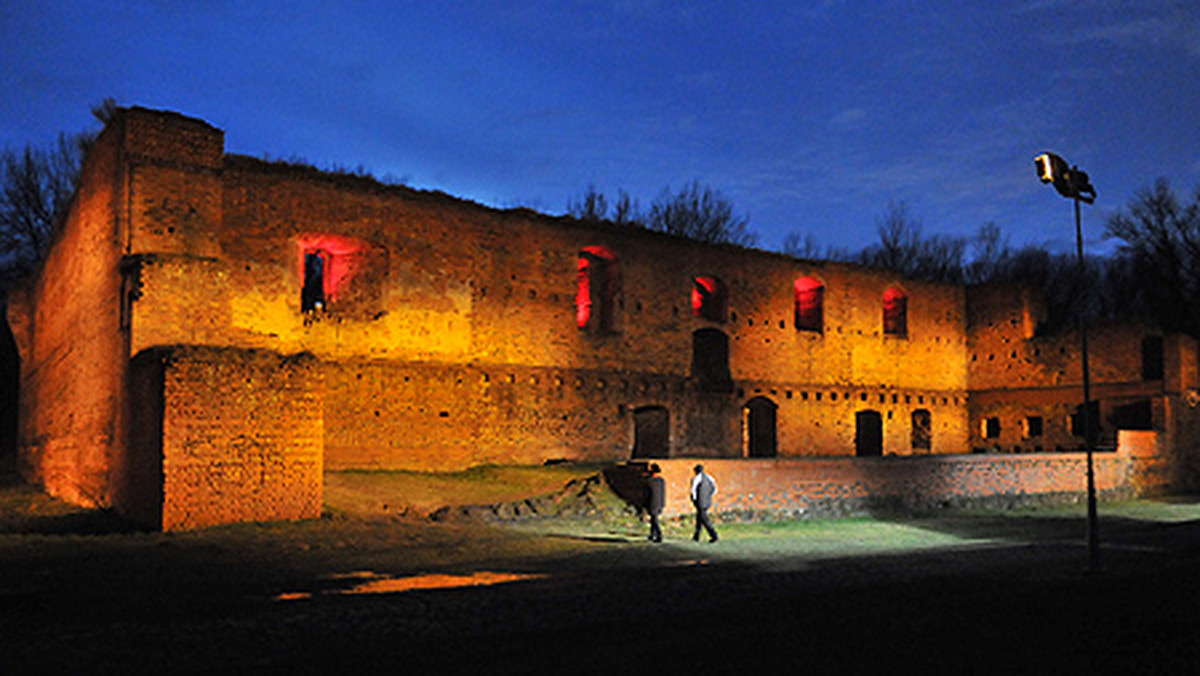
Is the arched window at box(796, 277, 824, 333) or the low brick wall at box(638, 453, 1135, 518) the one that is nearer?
the low brick wall at box(638, 453, 1135, 518)

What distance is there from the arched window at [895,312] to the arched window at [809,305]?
129 inches

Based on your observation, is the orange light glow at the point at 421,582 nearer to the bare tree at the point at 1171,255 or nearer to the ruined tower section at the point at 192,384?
the ruined tower section at the point at 192,384

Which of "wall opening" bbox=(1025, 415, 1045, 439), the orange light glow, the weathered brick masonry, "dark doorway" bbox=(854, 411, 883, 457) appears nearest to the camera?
the orange light glow

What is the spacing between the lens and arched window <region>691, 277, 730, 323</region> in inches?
972

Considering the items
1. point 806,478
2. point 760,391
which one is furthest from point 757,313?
point 806,478

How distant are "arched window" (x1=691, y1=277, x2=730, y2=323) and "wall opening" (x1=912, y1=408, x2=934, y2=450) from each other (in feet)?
27.8

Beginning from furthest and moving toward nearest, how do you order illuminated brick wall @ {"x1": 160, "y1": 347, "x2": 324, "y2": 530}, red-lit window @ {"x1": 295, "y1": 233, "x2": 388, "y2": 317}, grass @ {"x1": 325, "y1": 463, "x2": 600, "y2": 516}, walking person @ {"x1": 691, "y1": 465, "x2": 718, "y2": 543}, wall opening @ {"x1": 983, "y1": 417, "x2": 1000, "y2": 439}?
1. wall opening @ {"x1": 983, "y1": 417, "x2": 1000, "y2": 439}
2. red-lit window @ {"x1": 295, "y1": 233, "x2": 388, "y2": 317}
3. grass @ {"x1": 325, "y1": 463, "x2": 600, "y2": 516}
4. walking person @ {"x1": 691, "y1": 465, "x2": 718, "y2": 543}
5. illuminated brick wall @ {"x1": 160, "y1": 347, "x2": 324, "y2": 530}

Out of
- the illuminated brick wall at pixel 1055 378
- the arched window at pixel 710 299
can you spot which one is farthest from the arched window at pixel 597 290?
the illuminated brick wall at pixel 1055 378

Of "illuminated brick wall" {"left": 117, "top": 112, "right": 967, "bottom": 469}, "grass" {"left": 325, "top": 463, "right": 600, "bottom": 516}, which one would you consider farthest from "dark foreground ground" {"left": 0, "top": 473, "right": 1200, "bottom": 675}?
"illuminated brick wall" {"left": 117, "top": 112, "right": 967, "bottom": 469}

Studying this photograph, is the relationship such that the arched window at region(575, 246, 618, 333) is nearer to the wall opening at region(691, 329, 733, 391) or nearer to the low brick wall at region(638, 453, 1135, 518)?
the wall opening at region(691, 329, 733, 391)

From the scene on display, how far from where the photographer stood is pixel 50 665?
571cm

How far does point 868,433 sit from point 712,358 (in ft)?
25.8

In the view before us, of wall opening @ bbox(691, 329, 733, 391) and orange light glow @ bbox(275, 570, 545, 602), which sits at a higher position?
wall opening @ bbox(691, 329, 733, 391)

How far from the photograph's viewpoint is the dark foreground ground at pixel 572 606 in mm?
5801
